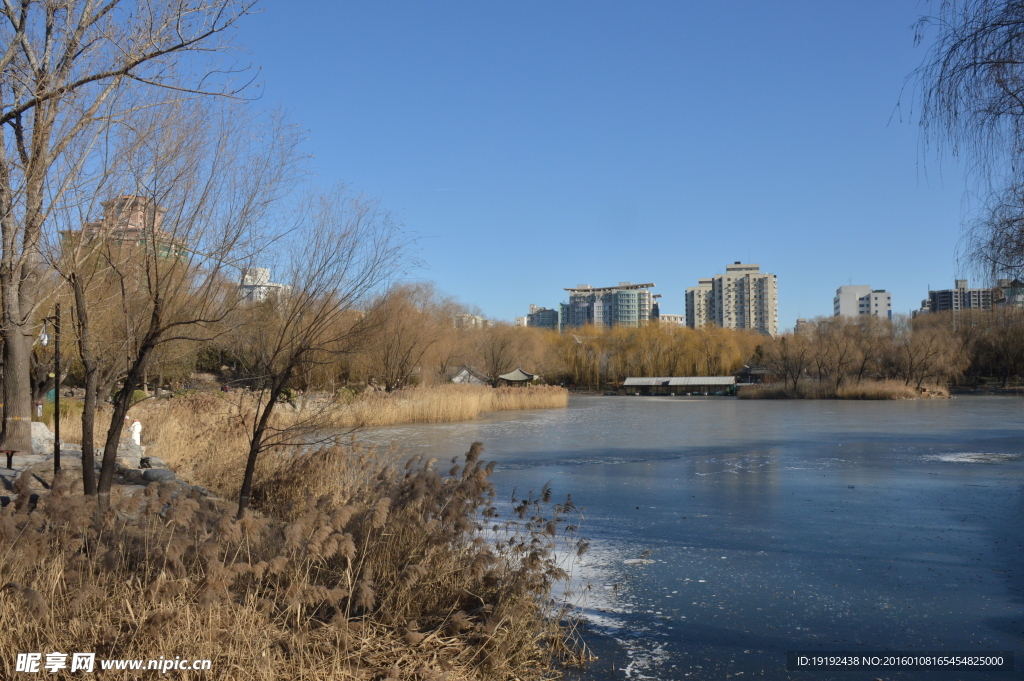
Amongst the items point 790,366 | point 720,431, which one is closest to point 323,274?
point 720,431

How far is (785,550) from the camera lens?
689 centimetres

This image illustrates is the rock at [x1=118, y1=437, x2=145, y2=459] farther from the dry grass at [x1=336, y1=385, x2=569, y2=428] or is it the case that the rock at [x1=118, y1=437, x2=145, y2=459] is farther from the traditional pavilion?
the traditional pavilion

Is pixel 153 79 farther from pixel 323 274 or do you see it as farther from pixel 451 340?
pixel 451 340

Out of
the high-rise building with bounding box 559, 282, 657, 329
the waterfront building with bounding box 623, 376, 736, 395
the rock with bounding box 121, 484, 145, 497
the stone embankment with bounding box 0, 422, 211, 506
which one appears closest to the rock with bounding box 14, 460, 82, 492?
the stone embankment with bounding box 0, 422, 211, 506

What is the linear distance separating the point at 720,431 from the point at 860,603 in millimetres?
16781

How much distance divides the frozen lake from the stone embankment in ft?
12.8

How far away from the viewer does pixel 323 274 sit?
586cm

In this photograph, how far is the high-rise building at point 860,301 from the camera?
519 feet

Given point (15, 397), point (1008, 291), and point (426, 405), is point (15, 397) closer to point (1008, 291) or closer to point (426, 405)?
point (1008, 291)

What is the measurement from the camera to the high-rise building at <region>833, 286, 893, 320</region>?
158125mm

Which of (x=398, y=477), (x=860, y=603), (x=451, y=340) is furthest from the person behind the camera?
(x=451, y=340)

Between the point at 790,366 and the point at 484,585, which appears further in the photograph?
the point at 790,366

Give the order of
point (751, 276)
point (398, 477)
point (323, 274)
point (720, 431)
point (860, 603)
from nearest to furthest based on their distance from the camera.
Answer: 1. point (860, 603)
2. point (323, 274)
3. point (398, 477)
4. point (720, 431)
5. point (751, 276)

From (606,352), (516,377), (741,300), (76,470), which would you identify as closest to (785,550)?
(76,470)
